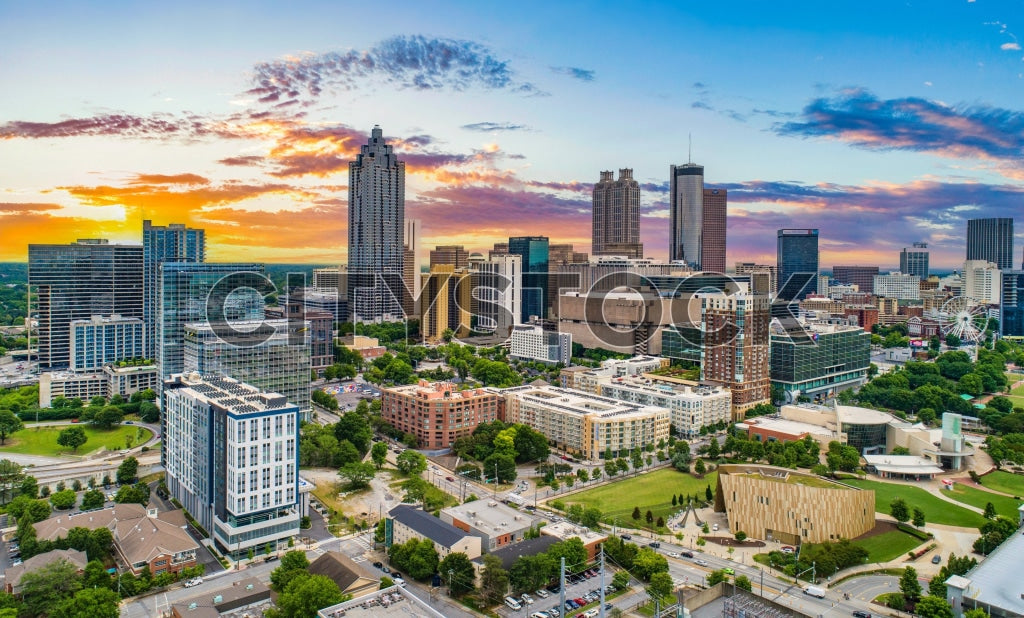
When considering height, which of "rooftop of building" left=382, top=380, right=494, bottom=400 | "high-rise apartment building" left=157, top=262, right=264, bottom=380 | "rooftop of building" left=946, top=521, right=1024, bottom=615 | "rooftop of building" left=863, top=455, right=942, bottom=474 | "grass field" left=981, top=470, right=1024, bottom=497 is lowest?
"grass field" left=981, top=470, right=1024, bottom=497

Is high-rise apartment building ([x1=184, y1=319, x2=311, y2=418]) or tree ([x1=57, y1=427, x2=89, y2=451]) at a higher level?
high-rise apartment building ([x1=184, y1=319, x2=311, y2=418])

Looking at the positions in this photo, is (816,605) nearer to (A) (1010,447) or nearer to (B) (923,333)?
(A) (1010,447)

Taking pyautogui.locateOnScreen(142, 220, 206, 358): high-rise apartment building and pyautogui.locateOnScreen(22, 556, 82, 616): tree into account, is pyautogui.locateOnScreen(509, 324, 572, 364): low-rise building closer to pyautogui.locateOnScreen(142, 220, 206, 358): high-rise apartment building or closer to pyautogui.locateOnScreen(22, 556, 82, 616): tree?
pyautogui.locateOnScreen(142, 220, 206, 358): high-rise apartment building

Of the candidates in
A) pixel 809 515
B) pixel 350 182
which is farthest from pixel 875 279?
pixel 809 515

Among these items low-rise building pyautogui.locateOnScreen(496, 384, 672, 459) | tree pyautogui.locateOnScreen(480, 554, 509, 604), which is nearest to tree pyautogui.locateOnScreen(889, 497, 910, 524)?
low-rise building pyautogui.locateOnScreen(496, 384, 672, 459)

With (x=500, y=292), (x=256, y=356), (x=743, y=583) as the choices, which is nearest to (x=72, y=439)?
(x=256, y=356)

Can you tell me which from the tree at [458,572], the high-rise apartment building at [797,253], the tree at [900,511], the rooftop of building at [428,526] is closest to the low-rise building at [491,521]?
the rooftop of building at [428,526]
